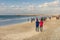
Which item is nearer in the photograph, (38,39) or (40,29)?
(38,39)

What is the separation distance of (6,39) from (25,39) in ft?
5.18

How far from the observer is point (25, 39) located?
43.3ft

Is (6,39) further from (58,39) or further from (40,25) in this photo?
(40,25)

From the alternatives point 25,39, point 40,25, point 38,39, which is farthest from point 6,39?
point 40,25

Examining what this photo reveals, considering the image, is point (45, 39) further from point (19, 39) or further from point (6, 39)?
point (6, 39)

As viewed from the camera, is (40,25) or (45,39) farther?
(40,25)

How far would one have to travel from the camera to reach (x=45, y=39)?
42.8ft

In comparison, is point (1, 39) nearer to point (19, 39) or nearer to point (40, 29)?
point (19, 39)

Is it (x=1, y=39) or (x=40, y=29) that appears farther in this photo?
(x=40, y=29)

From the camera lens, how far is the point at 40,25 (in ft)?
59.2

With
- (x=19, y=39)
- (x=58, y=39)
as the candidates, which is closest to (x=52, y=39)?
(x=58, y=39)

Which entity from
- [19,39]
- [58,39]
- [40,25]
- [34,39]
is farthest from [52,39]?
[40,25]

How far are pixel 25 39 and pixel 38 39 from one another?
107cm

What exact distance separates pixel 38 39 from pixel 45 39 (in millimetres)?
570
